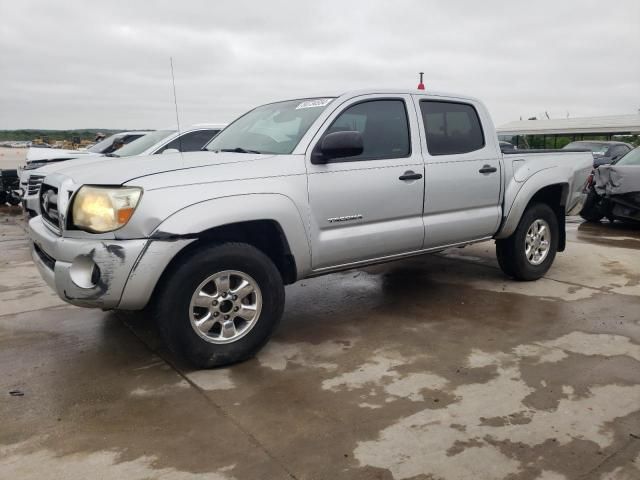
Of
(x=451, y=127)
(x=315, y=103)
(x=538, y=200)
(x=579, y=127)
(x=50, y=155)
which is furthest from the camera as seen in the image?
(x=579, y=127)

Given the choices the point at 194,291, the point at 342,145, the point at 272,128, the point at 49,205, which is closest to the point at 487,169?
the point at 342,145

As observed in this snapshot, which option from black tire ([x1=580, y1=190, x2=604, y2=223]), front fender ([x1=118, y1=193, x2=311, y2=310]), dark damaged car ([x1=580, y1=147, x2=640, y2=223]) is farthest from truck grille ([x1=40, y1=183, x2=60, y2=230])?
black tire ([x1=580, y1=190, x2=604, y2=223])

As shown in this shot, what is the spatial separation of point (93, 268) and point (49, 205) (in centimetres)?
85

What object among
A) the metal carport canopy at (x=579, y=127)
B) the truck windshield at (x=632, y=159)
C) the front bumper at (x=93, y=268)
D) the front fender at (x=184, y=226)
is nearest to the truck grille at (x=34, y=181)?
the front bumper at (x=93, y=268)

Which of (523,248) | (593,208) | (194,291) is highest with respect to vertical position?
(194,291)

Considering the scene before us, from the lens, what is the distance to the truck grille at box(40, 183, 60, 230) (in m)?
3.63

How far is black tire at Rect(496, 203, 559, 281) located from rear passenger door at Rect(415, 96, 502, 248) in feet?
1.45

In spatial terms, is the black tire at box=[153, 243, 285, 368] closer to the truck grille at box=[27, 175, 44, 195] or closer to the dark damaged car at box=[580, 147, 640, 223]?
the truck grille at box=[27, 175, 44, 195]

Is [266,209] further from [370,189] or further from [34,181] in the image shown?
[34,181]

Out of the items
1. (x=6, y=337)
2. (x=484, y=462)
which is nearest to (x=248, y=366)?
(x=484, y=462)

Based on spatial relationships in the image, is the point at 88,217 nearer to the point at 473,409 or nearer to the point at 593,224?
the point at 473,409

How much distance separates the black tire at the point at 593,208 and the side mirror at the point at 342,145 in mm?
7636

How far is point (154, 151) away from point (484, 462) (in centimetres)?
624

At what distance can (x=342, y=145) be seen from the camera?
376 centimetres
